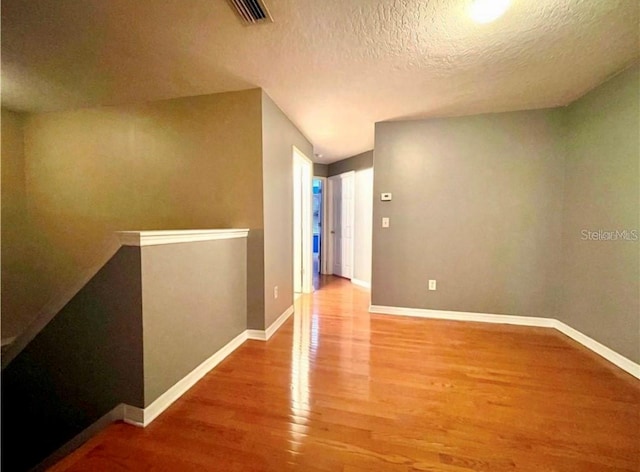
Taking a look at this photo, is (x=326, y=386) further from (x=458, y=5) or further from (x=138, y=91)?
(x=138, y=91)

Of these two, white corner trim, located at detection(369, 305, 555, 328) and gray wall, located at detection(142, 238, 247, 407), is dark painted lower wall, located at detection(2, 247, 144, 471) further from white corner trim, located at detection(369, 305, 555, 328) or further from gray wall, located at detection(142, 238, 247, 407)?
white corner trim, located at detection(369, 305, 555, 328)

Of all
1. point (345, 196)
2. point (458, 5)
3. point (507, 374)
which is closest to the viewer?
point (458, 5)

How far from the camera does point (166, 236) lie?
5.20 ft

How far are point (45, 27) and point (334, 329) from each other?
311 cm

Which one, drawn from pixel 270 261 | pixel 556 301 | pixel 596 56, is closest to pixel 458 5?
pixel 596 56

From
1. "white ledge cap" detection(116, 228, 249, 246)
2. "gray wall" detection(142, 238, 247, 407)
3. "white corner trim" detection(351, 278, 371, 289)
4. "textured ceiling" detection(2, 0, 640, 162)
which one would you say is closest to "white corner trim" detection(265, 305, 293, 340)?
"gray wall" detection(142, 238, 247, 407)

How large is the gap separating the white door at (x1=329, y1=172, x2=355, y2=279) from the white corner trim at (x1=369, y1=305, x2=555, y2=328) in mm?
1951

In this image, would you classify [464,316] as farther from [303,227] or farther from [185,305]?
[185,305]

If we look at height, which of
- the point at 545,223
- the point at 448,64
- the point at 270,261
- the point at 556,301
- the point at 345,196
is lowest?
the point at 556,301

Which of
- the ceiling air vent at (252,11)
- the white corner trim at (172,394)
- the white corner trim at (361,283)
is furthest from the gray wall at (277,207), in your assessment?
the white corner trim at (361,283)

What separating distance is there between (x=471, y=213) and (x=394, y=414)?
7.54 feet

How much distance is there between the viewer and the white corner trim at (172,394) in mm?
1458

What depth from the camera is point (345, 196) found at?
5266 mm

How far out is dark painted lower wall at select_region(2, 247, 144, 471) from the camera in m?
1.45
